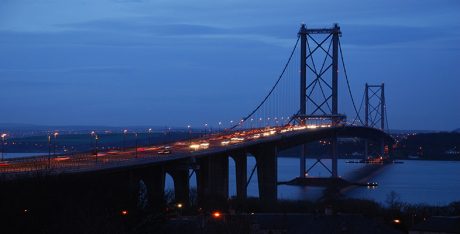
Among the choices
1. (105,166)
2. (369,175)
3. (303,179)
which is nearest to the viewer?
(105,166)

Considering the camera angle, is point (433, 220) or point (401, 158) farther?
point (401, 158)

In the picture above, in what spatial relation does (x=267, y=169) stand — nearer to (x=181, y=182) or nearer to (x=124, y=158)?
(x=181, y=182)

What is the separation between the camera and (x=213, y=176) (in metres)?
27.8

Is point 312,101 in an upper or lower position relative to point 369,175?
upper

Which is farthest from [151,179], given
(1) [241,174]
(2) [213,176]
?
(1) [241,174]

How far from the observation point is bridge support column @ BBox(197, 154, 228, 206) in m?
26.7

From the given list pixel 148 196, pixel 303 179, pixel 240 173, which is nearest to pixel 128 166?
pixel 148 196

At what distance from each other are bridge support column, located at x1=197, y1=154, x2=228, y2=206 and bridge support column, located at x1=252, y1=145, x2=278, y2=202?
362 cm

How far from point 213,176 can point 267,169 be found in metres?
6.32

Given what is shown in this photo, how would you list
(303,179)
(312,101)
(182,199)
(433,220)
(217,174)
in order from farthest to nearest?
(312,101) < (303,179) < (217,174) < (182,199) < (433,220)

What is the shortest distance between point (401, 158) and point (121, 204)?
68.7m

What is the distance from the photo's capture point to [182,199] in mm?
24016

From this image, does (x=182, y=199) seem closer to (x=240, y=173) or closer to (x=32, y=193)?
(x=240, y=173)

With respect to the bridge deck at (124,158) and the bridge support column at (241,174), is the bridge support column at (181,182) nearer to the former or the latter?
the bridge deck at (124,158)
